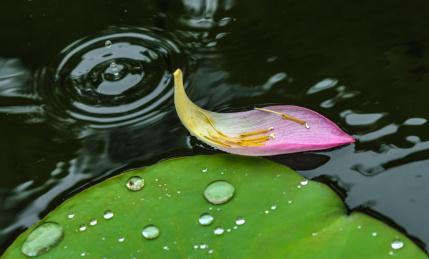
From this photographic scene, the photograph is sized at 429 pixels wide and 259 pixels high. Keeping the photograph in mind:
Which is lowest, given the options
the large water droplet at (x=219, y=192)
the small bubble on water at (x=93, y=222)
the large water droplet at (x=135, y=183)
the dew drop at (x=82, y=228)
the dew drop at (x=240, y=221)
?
the dew drop at (x=240, y=221)

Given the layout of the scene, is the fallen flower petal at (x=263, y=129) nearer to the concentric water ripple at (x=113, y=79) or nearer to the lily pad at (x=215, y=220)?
the lily pad at (x=215, y=220)

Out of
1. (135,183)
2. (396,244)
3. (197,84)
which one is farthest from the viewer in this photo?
(197,84)

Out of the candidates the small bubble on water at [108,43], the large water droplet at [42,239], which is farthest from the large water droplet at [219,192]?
the small bubble on water at [108,43]

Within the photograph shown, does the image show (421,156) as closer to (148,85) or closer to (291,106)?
(291,106)

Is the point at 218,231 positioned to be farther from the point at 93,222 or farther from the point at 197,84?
the point at 197,84

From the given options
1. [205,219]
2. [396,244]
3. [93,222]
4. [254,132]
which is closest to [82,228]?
[93,222]

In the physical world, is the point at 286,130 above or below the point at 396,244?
above

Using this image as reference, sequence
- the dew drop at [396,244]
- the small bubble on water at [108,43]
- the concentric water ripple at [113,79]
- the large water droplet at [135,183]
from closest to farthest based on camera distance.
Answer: the dew drop at [396,244] < the large water droplet at [135,183] < the concentric water ripple at [113,79] < the small bubble on water at [108,43]
